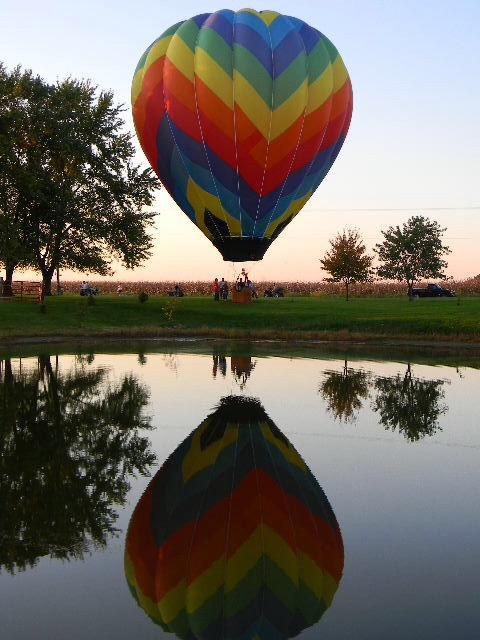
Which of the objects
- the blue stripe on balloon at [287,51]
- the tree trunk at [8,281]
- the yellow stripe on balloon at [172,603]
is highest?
the blue stripe on balloon at [287,51]

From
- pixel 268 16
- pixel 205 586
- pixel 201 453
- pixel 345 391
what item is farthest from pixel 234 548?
pixel 268 16

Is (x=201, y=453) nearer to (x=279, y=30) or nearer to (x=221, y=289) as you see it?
(x=279, y=30)

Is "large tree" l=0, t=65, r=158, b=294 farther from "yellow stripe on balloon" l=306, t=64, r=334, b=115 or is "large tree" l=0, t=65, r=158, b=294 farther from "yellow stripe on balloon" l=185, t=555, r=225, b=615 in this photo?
"yellow stripe on balloon" l=185, t=555, r=225, b=615

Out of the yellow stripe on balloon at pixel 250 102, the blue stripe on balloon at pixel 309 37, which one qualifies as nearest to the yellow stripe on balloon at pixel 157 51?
the yellow stripe on balloon at pixel 250 102

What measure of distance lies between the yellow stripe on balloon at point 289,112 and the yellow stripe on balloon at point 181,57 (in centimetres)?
327

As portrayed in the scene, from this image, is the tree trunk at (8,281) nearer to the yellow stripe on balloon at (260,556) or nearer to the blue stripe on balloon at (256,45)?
the blue stripe on balloon at (256,45)

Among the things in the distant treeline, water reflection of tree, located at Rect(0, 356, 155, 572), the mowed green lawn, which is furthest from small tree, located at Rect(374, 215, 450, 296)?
water reflection of tree, located at Rect(0, 356, 155, 572)

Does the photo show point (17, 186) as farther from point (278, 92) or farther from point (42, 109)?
point (278, 92)

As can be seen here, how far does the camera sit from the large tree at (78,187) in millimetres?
50531

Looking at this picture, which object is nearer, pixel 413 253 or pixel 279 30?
pixel 279 30

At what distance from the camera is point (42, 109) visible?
50875 millimetres

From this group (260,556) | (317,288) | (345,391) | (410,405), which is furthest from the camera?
(317,288)

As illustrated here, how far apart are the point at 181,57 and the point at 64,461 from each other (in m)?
20.7

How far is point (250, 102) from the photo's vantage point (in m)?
29.4
